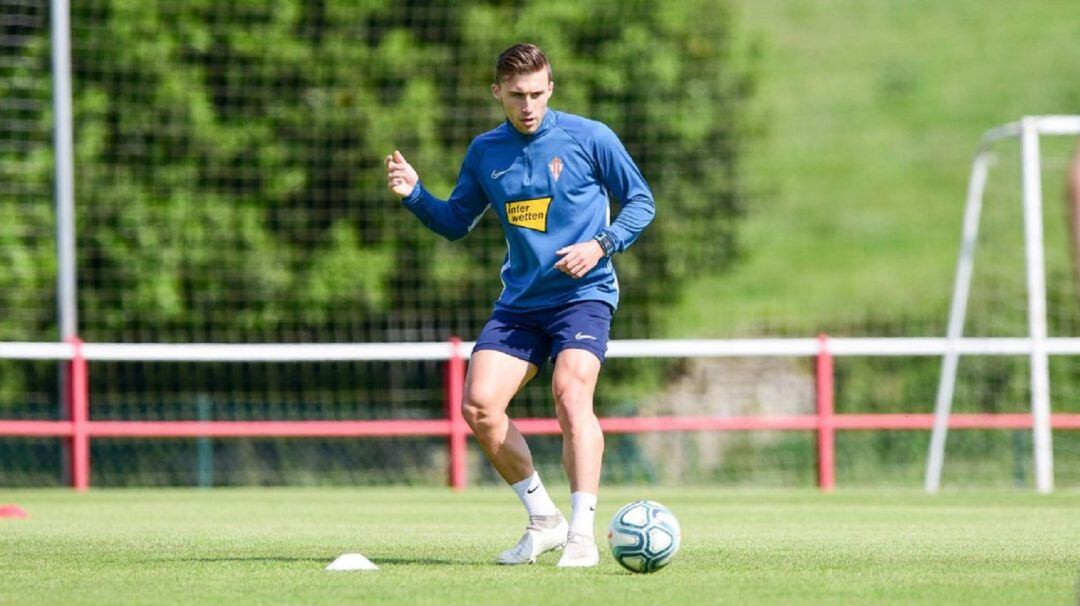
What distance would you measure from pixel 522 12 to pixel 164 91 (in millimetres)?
4278

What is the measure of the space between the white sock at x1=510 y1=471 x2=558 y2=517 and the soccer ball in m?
0.72

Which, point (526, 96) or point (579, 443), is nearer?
point (579, 443)

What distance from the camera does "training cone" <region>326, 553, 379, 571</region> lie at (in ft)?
23.8

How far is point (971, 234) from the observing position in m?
15.8

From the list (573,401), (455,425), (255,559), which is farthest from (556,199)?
(455,425)

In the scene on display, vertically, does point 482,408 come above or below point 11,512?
above

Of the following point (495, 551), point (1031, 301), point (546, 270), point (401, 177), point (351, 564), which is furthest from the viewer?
point (1031, 301)

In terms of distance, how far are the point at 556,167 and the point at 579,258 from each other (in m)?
0.48

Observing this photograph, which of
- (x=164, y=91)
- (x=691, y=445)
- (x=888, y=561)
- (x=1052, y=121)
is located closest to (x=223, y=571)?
(x=888, y=561)

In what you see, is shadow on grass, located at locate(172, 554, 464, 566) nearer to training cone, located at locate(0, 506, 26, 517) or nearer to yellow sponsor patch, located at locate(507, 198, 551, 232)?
yellow sponsor patch, located at locate(507, 198, 551, 232)

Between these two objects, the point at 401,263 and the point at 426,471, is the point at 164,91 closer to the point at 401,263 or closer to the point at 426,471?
the point at 401,263

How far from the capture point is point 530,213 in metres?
7.73

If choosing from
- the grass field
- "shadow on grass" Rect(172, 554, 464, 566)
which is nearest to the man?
"shadow on grass" Rect(172, 554, 464, 566)

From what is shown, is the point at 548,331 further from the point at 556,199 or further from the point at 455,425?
the point at 455,425
